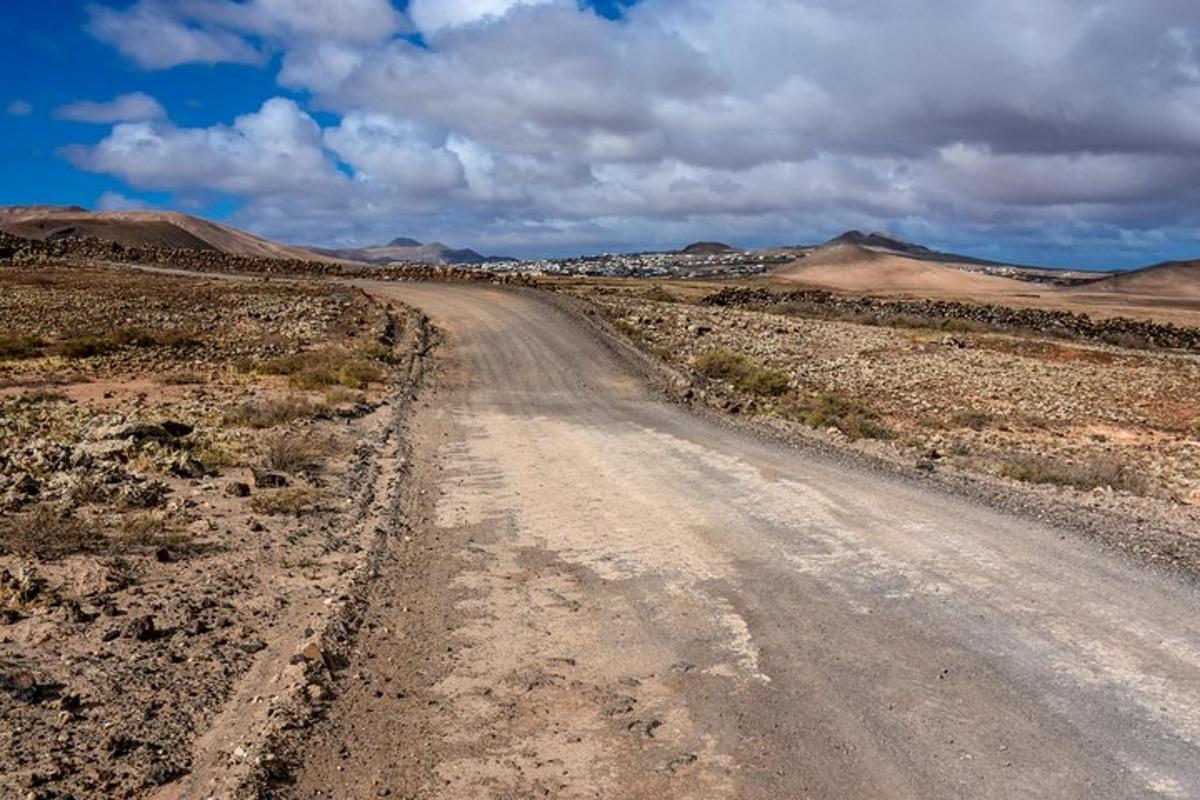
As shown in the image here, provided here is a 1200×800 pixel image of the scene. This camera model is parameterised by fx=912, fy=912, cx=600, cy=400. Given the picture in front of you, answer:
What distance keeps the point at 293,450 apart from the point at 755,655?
8223 mm

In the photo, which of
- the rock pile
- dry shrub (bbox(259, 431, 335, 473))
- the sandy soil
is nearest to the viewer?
dry shrub (bbox(259, 431, 335, 473))

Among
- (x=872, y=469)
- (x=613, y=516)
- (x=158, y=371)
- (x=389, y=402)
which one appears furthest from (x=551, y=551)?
(x=158, y=371)

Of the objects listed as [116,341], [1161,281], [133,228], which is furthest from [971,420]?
[133,228]

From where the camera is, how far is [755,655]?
671 centimetres

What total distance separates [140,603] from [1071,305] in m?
77.9

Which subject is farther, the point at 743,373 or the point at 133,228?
the point at 133,228

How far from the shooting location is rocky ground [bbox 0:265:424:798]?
5.43 meters

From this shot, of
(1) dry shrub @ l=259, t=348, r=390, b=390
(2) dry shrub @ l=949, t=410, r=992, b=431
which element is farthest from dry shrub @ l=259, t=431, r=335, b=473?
(2) dry shrub @ l=949, t=410, r=992, b=431

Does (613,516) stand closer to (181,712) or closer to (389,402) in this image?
(181,712)

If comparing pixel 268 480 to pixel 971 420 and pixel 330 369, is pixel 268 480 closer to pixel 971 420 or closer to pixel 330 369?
pixel 330 369

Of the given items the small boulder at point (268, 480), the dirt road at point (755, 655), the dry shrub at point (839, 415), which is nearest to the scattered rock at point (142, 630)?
the dirt road at point (755, 655)

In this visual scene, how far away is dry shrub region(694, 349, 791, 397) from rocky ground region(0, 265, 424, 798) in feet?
28.3

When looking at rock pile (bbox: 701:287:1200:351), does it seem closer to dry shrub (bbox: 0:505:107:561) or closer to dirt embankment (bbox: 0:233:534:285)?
dirt embankment (bbox: 0:233:534:285)

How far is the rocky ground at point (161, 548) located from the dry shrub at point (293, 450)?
4cm
